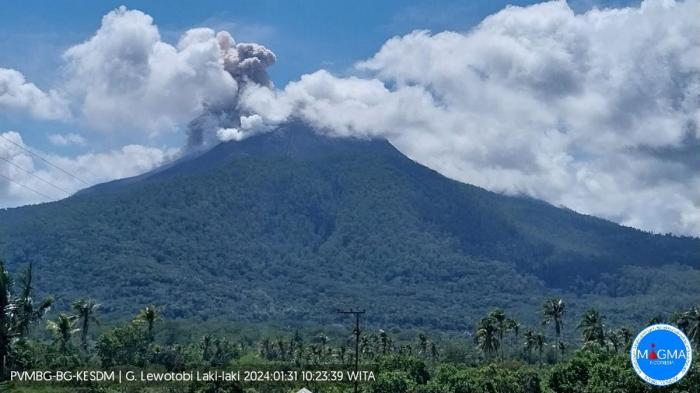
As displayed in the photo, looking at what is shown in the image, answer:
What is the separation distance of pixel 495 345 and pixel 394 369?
19.8 m

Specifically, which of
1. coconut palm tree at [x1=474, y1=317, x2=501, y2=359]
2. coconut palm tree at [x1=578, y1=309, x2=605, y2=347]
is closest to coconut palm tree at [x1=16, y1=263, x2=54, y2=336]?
coconut palm tree at [x1=474, y1=317, x2=501, y2=359]

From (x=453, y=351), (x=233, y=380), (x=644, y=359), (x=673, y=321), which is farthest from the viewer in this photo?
(x=453, y=351)

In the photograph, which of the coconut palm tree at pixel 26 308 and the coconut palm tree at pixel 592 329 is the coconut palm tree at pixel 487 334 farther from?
the coconut palm tree at pixel 26 308

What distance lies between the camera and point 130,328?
12388 centimetres

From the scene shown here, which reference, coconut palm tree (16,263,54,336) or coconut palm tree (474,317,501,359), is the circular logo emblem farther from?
coconut palm tree (474,317,501,359)

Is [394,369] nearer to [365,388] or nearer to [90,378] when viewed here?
[365,388]

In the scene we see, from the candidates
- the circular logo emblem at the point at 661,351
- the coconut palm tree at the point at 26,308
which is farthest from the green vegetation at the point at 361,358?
the circular logo emblem at the point at 661,351

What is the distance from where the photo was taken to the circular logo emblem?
34438mm

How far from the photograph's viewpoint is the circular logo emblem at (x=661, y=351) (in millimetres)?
34438

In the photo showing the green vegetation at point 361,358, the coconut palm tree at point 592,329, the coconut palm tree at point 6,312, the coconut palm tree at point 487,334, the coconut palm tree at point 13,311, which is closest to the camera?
the coconut palm tree at point 6,312

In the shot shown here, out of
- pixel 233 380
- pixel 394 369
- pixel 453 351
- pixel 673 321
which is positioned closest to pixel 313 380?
pixel 394 369

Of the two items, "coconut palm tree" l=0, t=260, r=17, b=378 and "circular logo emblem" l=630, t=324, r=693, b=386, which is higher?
"coconut palm tree" l=0, t=260, r=17, b=378

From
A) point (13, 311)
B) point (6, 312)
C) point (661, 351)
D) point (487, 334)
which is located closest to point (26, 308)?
point (13, 311)

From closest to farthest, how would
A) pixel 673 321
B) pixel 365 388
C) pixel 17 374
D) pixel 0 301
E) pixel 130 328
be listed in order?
pixel 0 301 < pixel 17 374 < pixel 365 388 < pixel 673 321 < pixel 130 328
